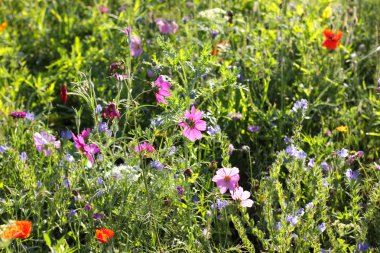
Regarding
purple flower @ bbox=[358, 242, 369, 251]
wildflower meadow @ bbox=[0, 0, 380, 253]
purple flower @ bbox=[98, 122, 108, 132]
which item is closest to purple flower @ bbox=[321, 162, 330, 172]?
wildflower meadow @ bbox=[0, 0, 380, 253]

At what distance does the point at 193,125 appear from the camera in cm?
215

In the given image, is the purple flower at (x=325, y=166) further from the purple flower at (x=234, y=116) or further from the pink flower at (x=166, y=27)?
the pink flower at (x=166, y=27)

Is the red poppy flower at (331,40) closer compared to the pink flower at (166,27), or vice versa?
the red poppy flower at (331,40)

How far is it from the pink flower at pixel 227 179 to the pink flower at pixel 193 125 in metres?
0.17

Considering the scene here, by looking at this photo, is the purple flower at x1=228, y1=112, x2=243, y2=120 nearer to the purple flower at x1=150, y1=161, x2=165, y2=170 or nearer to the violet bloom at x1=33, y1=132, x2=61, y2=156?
the purple flower at x1=150, y1=161, x2=165, y2=170

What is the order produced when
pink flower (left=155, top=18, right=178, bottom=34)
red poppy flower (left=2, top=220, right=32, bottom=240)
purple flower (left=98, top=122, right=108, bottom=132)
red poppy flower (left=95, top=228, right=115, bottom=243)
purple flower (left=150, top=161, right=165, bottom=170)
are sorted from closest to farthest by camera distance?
red poppy flower (left=2, top=220, right=32, bottom=240), red poppy flower (left=95, top=228, right=115, bottom=243), purple flower (left=150, top=161, right=165, bottom=170), purple flower (left=98, top=122, right=108, bottom=132), pink flower (left=155, top=18, right=178, bottom=34)

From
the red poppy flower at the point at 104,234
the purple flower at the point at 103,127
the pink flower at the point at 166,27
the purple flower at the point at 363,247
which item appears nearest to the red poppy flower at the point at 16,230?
the red poppy flower at the point at 104,234

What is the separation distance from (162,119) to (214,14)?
3.59ft

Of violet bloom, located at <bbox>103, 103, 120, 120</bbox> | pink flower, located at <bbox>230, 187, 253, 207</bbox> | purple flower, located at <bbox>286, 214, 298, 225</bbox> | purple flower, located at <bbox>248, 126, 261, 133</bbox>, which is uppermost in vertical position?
violet bloom, located at <bbox>103, 103, 120, 120</bbox>

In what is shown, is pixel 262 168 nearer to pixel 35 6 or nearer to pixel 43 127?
pixel 43 127

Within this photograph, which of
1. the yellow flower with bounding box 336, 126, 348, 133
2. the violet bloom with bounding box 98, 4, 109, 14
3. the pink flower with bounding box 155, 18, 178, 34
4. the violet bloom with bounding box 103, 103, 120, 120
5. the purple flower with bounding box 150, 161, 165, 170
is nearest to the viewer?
the violet bloom with bounding box 103, 103, 120, 120

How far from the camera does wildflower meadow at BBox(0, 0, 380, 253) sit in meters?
2.18

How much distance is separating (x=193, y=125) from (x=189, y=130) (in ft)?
0.08

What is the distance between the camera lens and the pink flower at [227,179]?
2223 millimetres
